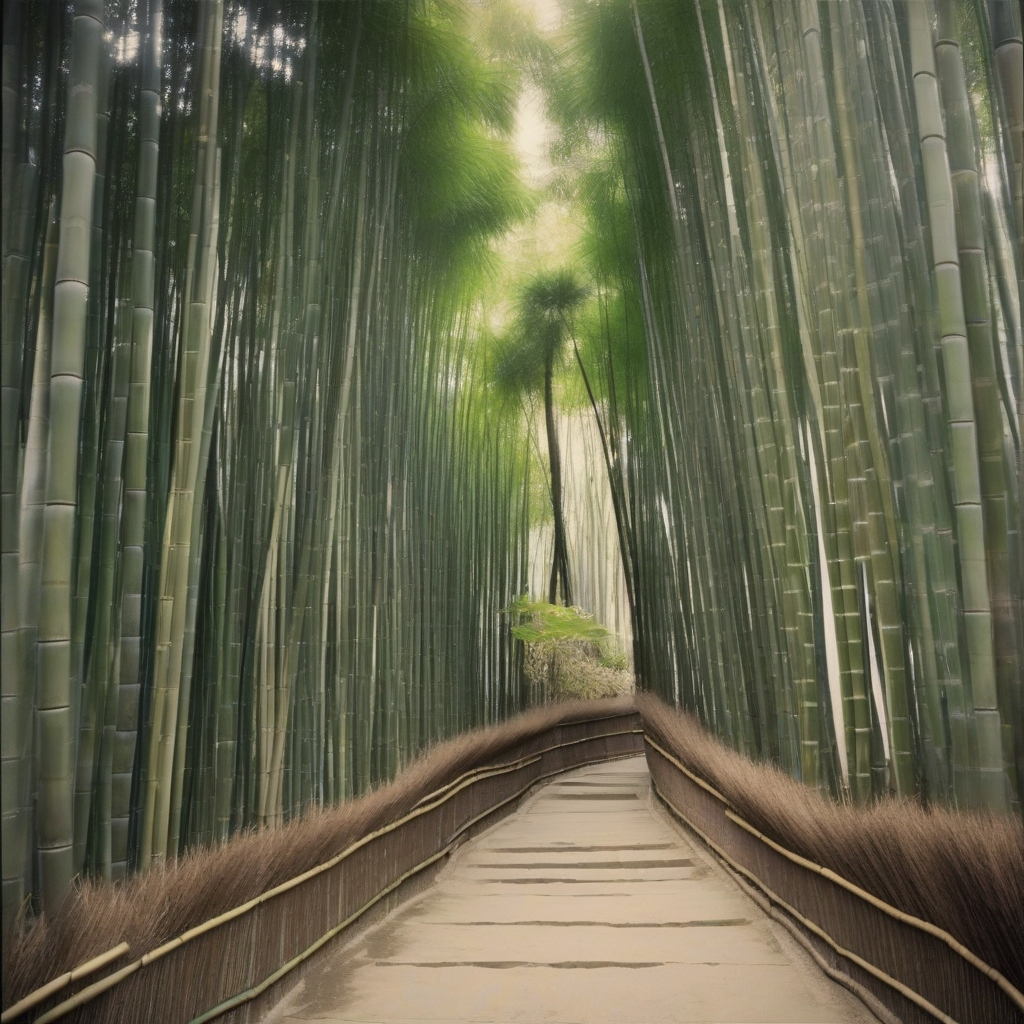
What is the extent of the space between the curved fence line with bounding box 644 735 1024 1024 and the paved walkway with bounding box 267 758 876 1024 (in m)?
0.07

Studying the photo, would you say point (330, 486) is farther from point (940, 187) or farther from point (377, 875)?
point (940, 187)

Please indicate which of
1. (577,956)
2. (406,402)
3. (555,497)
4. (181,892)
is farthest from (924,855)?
(555,497)

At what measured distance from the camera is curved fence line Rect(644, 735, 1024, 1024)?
3.73 feet

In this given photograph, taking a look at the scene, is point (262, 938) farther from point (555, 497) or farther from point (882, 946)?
point (555, 497)

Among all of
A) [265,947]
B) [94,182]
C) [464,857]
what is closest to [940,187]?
[94,182]

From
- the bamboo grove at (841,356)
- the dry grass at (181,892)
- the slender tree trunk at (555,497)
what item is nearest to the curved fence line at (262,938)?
the dry grass at (181,892)

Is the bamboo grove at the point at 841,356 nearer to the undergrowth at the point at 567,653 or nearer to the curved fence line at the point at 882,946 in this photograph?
the curved fence line at the point at 882,946

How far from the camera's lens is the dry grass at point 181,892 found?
39.8 inches

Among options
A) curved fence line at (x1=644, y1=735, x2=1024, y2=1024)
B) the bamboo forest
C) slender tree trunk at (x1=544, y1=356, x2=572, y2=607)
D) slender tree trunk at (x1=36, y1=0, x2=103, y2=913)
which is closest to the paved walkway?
curved fence line at (x1=644, y1=735, x2=1024, y2=1024)

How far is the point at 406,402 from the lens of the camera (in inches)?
122

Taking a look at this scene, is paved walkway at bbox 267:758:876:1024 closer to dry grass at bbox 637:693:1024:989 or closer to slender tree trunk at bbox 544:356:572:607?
dry grass at bbox 637:693:1024:989

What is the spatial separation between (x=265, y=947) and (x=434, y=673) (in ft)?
6.95

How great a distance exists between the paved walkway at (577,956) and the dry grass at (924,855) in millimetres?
A: 237

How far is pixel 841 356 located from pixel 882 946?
1.10 m
